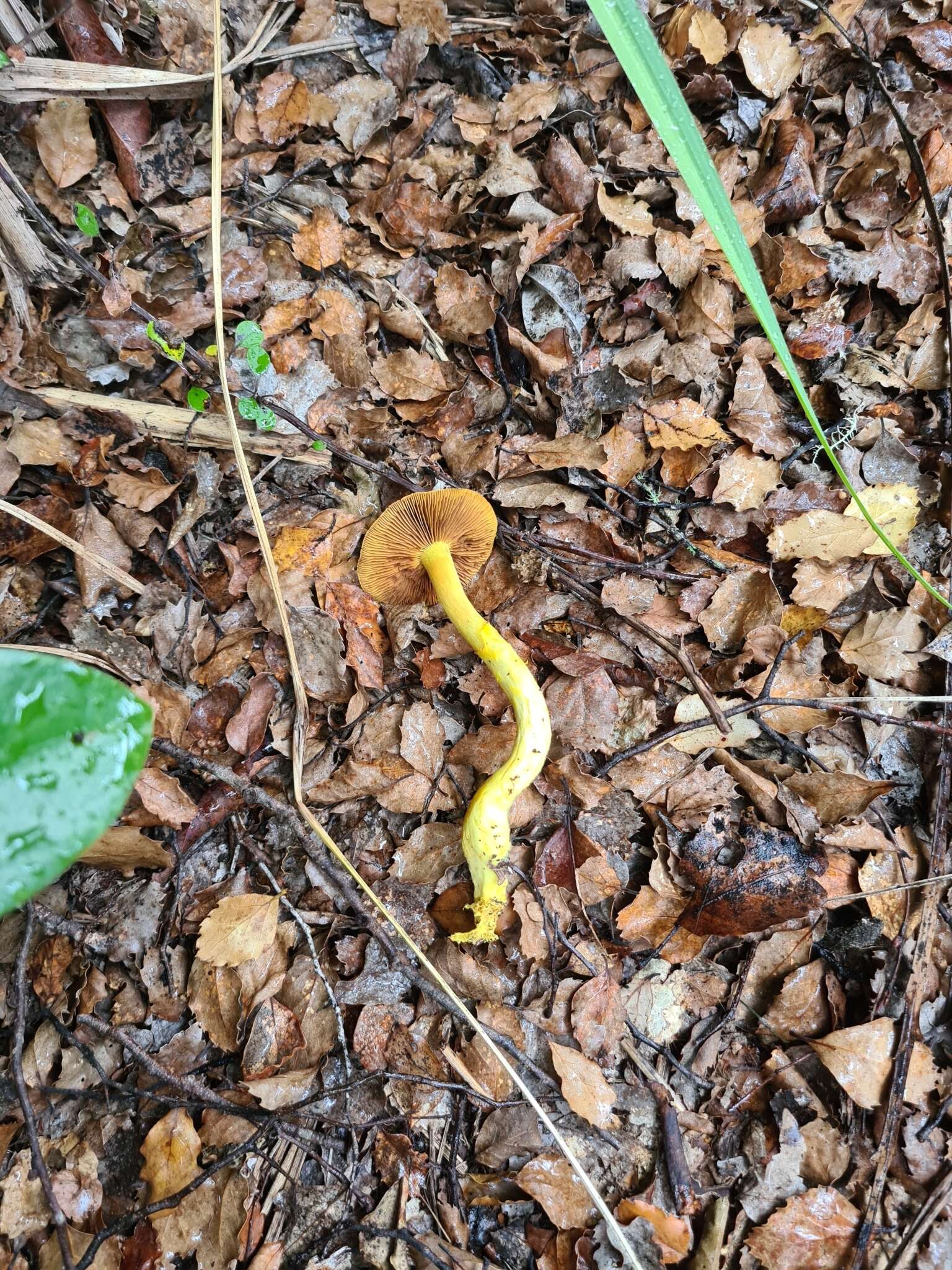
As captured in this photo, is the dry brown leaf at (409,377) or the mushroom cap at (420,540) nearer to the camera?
the mushroom cap at (420,540)

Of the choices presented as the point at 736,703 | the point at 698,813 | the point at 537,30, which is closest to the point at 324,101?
the point at 537,30

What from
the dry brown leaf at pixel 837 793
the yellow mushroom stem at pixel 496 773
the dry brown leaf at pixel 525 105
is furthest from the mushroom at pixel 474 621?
the dry brown leaf at pixel 525 105

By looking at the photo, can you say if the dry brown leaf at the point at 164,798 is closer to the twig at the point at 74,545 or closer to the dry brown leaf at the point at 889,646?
the twig at the point at 74,545

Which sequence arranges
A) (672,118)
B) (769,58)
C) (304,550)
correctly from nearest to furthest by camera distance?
(672,118) < (304,550) < (769,58)

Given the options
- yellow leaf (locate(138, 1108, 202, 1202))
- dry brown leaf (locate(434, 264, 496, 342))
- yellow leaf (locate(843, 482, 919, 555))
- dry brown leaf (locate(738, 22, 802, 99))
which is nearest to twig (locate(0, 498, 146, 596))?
dry brown leaf (locate(434, 264, 496, 342))

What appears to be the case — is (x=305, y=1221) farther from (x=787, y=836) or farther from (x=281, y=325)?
(x=281, y=325)

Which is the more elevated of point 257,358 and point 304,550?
point 257,358

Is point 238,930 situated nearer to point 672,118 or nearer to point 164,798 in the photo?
point 164,798

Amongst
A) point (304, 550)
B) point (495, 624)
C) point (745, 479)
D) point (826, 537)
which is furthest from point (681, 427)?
point (304, 550)
